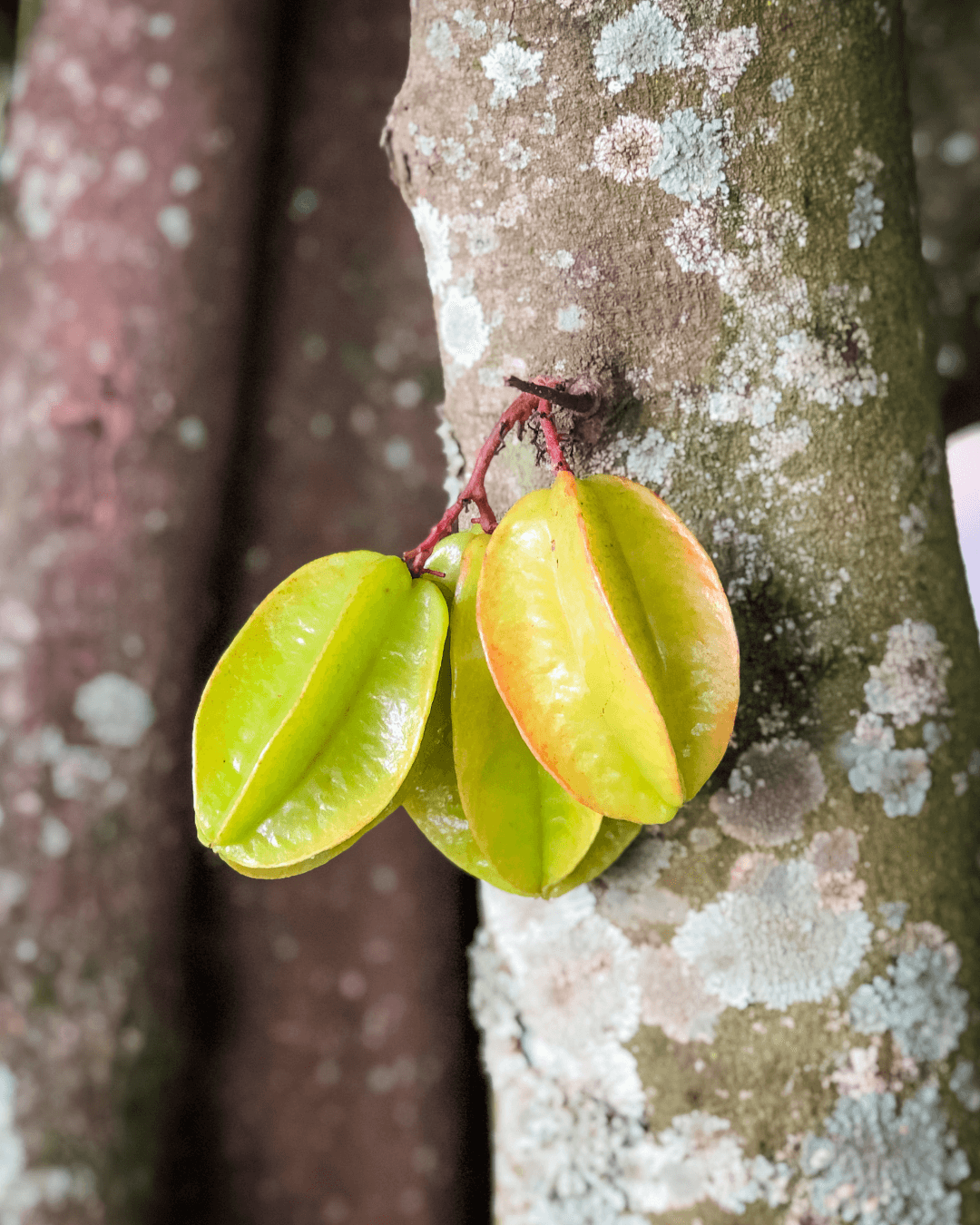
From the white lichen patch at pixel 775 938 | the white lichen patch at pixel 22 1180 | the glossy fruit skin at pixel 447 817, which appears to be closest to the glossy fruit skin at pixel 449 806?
the glossy fruit skin at pixel 447 817

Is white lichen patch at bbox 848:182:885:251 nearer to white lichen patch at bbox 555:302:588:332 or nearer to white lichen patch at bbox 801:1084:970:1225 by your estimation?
white lichen patch at bbox 555:302:588:332

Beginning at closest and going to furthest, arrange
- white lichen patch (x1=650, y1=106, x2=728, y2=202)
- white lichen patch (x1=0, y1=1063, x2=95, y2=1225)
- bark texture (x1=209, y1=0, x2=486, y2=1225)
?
white lichen patch (x1=650, y1=106, x2=728, y2=202) → white lichen patch (x1=0, y1=1063, x2=95, y2=1225) → bark texture (x1=209, y1=0, x2=486, y2=1225)

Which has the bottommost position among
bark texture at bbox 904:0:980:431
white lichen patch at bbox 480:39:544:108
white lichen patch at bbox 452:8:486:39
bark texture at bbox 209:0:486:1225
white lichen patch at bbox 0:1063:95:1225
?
white lichen patch at bbox 0:1063:95:1225

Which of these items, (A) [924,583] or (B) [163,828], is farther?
(B) [163,828]

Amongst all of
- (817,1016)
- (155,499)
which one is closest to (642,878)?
(817,1016)

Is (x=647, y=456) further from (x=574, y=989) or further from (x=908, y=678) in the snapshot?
(x=574, y=989)

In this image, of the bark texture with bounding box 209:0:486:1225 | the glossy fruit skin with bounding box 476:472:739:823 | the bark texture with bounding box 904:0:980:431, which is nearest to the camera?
the glossy fruit skin with bounding box 476:472:739:823

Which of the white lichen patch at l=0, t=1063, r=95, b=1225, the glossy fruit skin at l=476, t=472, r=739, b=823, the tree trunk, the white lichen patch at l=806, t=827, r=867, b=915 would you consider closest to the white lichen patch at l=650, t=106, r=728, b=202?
the tree trunk

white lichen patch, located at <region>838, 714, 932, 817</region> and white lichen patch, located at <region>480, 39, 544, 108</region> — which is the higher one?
white lichen patch, located at <region>480, 39, 544, 108</region>

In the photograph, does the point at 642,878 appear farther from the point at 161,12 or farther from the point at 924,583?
the point at 161,12
